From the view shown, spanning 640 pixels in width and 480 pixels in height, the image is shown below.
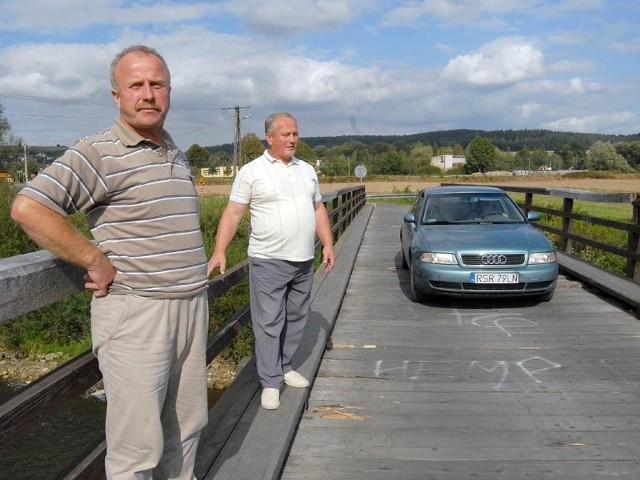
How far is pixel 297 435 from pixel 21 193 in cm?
244

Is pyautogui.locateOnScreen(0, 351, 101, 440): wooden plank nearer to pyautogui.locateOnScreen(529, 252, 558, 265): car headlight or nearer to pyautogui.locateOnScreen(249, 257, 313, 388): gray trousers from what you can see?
pyautogui.locateOnScreen(249, 257, 313, 388): gray trousers

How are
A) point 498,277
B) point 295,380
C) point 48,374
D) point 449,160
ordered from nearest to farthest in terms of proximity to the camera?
1. point 48,374
2. point 295,380
3. point 498,277
4. point 449,160

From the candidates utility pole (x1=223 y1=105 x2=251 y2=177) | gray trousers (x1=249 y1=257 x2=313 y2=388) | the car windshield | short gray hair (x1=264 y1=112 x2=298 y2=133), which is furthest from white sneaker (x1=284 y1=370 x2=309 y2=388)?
utility pole (x1=223 y1=105 x2=251 y2=177)

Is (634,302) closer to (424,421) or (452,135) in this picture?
(424,421)

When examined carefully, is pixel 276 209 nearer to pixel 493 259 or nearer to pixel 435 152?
pixel 493 259

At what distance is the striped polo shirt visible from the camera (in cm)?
206

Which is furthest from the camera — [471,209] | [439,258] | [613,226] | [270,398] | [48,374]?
[471,209]

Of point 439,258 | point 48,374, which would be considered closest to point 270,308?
point 48,374

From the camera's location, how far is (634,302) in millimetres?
6828

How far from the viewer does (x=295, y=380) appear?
162 inches

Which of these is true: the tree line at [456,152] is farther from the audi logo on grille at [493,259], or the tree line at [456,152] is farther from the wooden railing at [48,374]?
the wooden railing at [48,374]

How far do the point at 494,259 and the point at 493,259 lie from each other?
11mm

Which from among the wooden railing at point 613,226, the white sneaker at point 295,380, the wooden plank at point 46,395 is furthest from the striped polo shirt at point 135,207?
the wooden railing at point 613,226

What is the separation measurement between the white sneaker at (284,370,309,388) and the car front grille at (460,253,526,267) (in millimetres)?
3535
